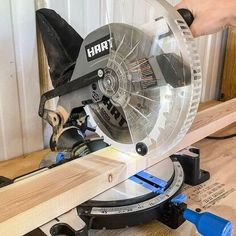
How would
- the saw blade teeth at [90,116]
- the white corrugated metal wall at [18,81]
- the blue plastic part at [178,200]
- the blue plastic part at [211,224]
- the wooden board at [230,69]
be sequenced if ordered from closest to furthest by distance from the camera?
the blue plastic part at [211,224] → the blue plastic part at [178,200] → the saw blade teeth at [90,116] → the white corrugated metal wall at [18,81] → the wooden board at [230,69]

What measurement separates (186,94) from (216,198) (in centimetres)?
30

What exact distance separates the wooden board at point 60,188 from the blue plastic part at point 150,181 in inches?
0.5

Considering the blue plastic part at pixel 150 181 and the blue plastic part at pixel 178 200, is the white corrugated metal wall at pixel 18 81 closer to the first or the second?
the blue plastic part at pixel 150 181

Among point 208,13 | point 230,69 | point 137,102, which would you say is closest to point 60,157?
point 137,102

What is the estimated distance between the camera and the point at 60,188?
0.53 m

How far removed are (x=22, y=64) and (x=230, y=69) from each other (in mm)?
1052

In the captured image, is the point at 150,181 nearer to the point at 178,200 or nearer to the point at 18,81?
the point at 178,200

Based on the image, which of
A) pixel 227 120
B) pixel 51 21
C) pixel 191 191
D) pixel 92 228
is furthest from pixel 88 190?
pixel 227 120

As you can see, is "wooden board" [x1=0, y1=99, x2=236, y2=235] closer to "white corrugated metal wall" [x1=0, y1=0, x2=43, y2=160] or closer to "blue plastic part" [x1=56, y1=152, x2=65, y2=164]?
"blue plastic part" [x1=56, y1=152, x2=65, y2=164]

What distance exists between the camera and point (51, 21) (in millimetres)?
789

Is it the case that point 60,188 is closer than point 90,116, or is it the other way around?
point 60,188

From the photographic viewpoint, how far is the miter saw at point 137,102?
52 centimetres

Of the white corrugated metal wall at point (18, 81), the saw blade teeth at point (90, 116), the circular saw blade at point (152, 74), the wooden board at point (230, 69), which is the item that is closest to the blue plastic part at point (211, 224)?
the circular saw blade at point (152, 74)

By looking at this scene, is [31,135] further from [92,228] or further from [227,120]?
[227,120]
